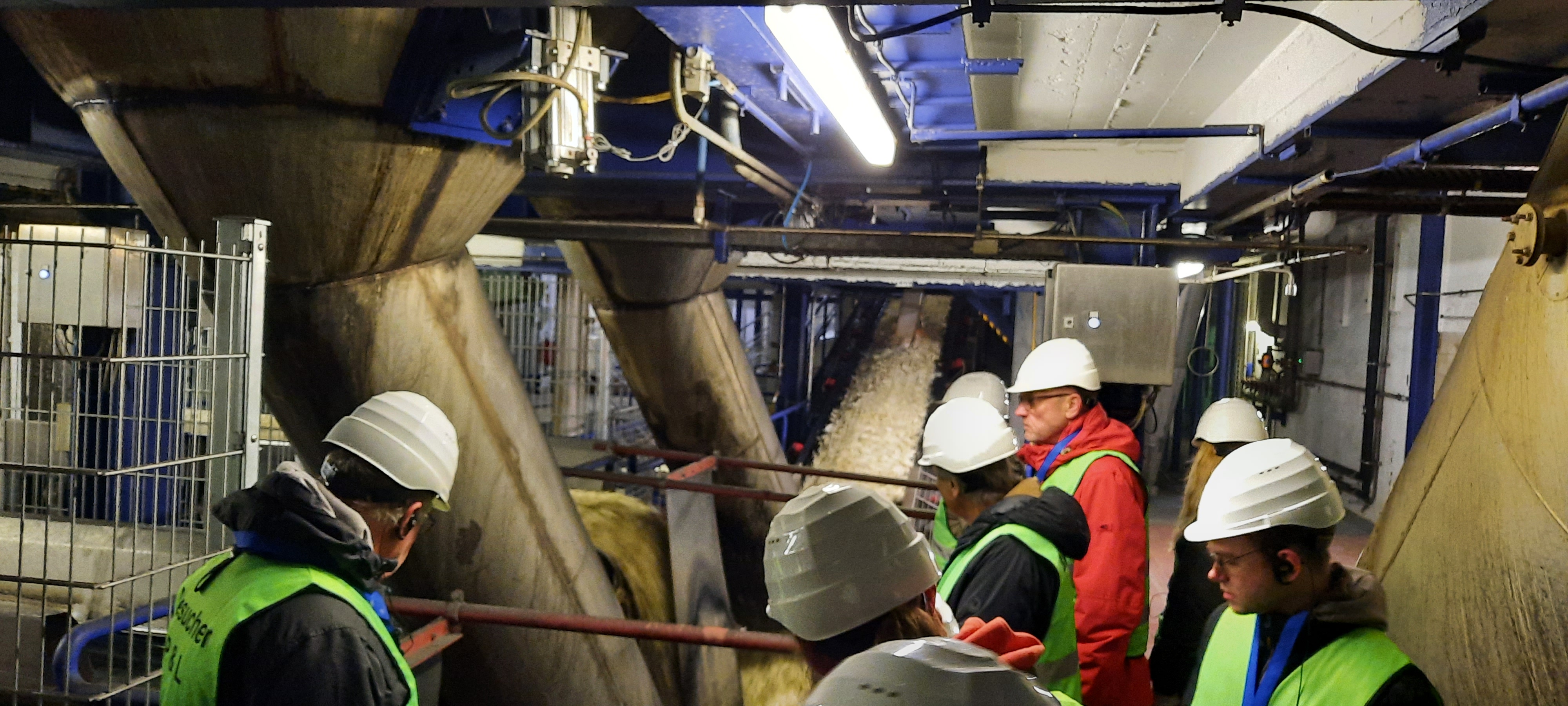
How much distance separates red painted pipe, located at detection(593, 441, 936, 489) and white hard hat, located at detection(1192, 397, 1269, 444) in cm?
150

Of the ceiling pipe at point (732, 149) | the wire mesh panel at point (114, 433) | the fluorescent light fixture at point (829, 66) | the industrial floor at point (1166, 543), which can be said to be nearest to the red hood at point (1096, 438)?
the fluorescent light fixture at point (829, 66)

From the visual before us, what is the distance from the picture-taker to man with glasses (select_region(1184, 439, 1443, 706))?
1695 millimetres

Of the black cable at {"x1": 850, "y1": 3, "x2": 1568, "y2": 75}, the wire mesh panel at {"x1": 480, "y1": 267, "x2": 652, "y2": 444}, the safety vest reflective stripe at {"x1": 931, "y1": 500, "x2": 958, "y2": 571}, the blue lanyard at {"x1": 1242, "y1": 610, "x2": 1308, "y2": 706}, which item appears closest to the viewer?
the black cable at {"x1": 850, "y1": 3, "x2": 1568, "y2": 75}

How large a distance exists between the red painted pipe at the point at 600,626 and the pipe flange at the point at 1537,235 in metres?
1.89

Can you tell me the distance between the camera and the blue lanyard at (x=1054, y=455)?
3.44 meters

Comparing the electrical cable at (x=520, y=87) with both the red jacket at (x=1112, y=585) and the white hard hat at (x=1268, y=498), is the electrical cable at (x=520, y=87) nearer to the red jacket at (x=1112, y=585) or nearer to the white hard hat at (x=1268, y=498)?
the white hard hat at (x=1268, y=498)

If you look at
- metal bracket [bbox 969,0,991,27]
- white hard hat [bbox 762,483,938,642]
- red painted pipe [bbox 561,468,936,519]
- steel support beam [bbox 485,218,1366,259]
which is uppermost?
metal bracket [bbox 969,0,991,27]

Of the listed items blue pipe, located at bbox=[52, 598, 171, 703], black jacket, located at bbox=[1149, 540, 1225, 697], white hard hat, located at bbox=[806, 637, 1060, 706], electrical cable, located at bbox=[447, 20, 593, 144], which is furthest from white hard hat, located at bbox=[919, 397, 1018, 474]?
blue pipe, located at bbox=[52, 598, 171, 703]

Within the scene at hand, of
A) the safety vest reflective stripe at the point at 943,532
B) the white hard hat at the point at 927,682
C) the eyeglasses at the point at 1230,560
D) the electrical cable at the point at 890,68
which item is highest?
the electrical cable at the point at 890,68

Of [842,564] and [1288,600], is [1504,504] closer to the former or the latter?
[1288,600]

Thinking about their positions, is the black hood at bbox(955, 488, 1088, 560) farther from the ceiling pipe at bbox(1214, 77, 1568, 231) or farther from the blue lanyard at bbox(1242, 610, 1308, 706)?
the ceiling pipe at bbox(1214, 77, 1568, 231)

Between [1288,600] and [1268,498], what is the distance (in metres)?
0.21

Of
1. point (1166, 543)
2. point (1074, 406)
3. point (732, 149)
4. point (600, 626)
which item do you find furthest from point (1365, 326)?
point (600, 626)

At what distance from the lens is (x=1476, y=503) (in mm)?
1914
